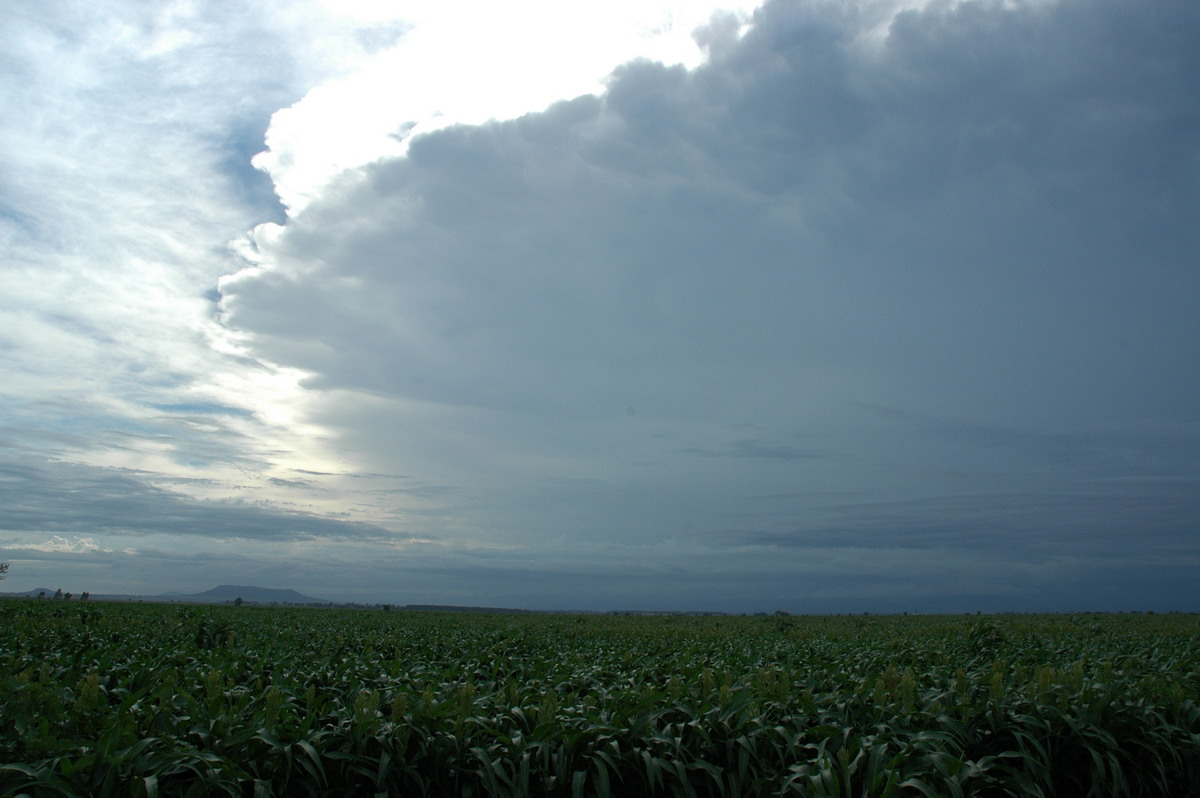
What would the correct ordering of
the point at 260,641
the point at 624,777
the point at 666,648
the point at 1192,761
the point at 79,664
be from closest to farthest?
the point at 624,777 < the point at 1192,761 < the point at 79,664 < the point at 260,641 < the point at 666,648

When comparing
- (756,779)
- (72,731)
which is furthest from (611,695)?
(72,731)

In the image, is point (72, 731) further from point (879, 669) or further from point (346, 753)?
point (879, 669)

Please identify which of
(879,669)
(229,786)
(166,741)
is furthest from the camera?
(879,669)

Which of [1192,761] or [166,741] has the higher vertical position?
[166,741]

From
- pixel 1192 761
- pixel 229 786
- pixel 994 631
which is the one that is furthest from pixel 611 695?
pixel 994 631

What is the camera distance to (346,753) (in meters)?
4.47

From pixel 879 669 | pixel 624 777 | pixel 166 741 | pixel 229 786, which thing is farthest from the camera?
pixel 879 669

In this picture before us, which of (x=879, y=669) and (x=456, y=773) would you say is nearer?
(x=456, y=773)

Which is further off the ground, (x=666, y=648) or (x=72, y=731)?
(x=72, y=731)

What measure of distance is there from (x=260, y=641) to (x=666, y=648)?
919 centimetres

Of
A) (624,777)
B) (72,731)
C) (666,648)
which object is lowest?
(666,648)

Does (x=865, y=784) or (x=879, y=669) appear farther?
(x=879, y=669)

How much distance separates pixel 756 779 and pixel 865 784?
738mm

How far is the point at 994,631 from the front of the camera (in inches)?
587
